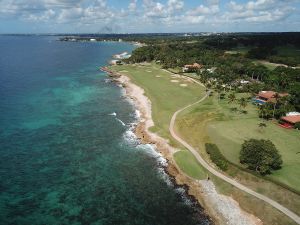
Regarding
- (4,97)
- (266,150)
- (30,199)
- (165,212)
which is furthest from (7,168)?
(4,97)

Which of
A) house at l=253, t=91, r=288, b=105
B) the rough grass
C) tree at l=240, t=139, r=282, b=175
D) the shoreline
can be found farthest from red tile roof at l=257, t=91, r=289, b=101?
tree at l=240, t=139, r=282, b=175

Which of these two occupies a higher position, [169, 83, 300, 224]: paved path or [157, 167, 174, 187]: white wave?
[169, 83, 300, 224]: paved path

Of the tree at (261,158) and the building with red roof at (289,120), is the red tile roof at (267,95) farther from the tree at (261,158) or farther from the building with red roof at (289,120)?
the tree at (261,158)

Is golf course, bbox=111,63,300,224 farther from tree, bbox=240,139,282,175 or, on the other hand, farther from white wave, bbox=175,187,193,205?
white wave, bbox=175,187,193,205

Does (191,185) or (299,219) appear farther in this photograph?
(191,185)

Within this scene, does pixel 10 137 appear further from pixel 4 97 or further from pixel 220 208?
pixel 220 208

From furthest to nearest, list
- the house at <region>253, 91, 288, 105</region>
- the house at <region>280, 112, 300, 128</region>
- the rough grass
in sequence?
the house at <region>253, 91, 288, 105</region>, the house at <region>280, 112, 300, 128</region>, the rough grass
